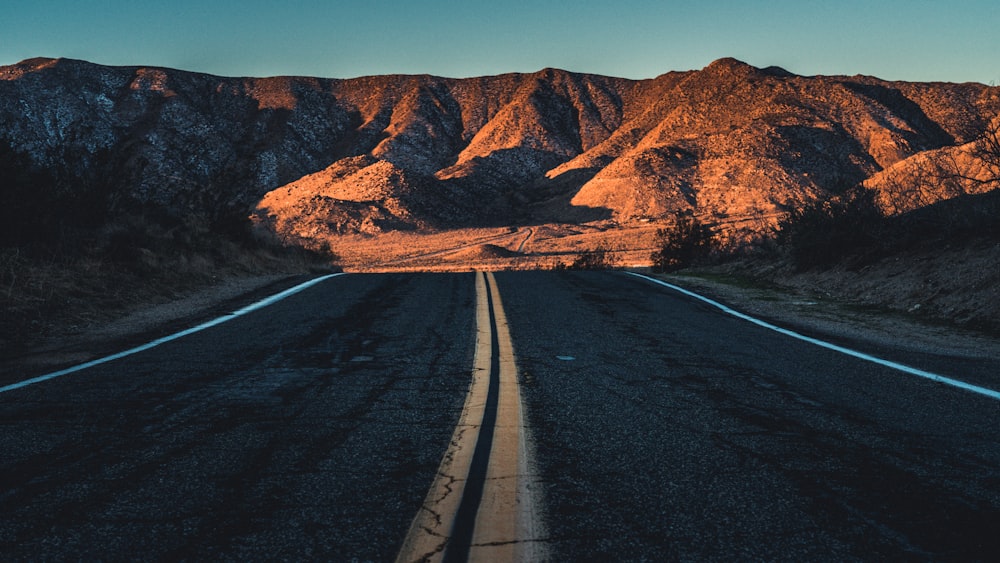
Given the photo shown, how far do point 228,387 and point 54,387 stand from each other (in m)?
1.22

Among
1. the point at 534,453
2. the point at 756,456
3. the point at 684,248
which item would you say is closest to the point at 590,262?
the point at 684,248

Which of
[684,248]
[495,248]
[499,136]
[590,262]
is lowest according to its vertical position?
[590,262]

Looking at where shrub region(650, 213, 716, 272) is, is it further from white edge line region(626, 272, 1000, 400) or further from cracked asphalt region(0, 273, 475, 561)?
cracked asphalt region(0, 273, 475, 561)

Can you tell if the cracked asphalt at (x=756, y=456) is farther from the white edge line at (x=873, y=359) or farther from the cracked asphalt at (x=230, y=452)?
the cracked asphalt at (x=230, y=452)

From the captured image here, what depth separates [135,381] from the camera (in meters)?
4.73

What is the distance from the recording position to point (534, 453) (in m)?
3.05

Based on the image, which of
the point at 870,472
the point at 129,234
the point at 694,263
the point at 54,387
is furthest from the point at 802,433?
the point at 694,263

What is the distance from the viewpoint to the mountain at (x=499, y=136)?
58.0 metres

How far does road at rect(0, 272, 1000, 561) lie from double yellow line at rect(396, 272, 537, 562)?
3 cm

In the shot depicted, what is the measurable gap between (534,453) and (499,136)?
86.9 m

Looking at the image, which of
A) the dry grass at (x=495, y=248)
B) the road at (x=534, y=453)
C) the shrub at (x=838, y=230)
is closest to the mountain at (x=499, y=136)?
the dry grass at (x=495, y=248)

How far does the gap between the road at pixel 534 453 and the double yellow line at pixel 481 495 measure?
3cm

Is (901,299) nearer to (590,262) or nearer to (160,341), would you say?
(160,341)

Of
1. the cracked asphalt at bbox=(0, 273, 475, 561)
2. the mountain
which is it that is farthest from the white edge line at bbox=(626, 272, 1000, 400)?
the mountain
